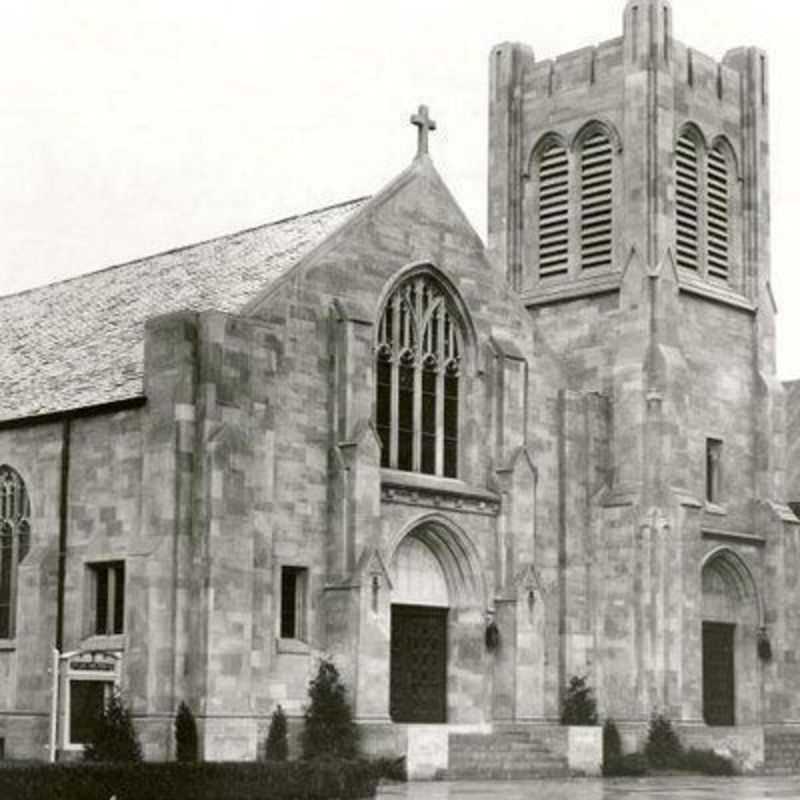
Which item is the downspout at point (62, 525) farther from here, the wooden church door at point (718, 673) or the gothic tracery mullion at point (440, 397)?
the wooden church door at point (718, 673)

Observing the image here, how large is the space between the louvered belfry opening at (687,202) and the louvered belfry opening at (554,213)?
3.11 meters

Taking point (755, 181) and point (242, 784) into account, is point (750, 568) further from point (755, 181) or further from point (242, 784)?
point (242, 784)

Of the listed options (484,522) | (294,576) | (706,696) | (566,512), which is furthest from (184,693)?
(706,696)

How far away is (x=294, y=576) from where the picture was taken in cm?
4012

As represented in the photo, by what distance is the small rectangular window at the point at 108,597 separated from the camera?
39375mm

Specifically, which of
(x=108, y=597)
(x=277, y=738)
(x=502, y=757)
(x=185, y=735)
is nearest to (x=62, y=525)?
(x=108, y=597)

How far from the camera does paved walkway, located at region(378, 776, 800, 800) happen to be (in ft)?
111

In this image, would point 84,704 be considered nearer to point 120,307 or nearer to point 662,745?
point 120,307

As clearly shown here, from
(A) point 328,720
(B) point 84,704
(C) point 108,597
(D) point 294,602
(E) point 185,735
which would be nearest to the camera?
(E) point 185,735

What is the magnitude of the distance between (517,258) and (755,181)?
723 cm

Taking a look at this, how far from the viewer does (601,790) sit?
36.7 meters

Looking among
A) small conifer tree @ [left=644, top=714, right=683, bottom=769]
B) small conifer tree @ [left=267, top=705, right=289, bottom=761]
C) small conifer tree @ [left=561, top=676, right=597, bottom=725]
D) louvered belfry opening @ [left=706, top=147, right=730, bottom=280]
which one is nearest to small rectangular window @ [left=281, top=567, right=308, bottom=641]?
small conifer tree @ [left=267, top=705, right=289, bottom=761]

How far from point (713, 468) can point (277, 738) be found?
17.1 metres

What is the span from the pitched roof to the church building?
14 cm
